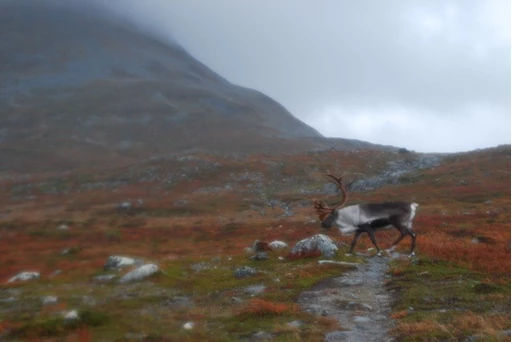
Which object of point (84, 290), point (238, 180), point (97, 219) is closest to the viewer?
point (84, 290)

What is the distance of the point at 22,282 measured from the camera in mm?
25562

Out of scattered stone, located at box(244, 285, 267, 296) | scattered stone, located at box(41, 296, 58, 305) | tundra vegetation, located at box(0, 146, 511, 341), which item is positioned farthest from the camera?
scattered stone, located at box(41, 296, 58, 305)

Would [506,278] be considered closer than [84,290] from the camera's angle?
Yes

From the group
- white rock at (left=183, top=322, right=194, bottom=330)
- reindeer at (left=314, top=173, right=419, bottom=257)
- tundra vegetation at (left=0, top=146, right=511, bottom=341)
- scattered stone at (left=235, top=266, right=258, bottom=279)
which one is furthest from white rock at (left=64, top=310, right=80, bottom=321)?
reindeer at (left=314, top=173, right=419, bottom=257)

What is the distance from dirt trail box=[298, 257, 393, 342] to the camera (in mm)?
11953

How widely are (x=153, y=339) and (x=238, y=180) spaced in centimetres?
7848

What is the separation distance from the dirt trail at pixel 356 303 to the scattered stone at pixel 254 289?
187 cm

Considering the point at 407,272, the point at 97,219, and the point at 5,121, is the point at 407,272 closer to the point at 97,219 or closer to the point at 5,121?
the point at 97,219

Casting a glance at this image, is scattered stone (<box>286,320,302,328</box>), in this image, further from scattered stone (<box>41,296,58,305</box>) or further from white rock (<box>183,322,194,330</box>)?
scattered stone (<box>41,296,58,305</box>)

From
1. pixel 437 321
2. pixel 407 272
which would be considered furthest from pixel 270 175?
pixel 437 321

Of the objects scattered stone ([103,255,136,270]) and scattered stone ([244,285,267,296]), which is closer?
scattered stone ([244,285,267,296])

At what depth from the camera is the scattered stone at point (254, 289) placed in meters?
18.2

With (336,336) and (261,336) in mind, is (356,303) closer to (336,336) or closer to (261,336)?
(336,336)

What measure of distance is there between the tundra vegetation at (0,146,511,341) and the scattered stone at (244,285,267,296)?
0.48ft
